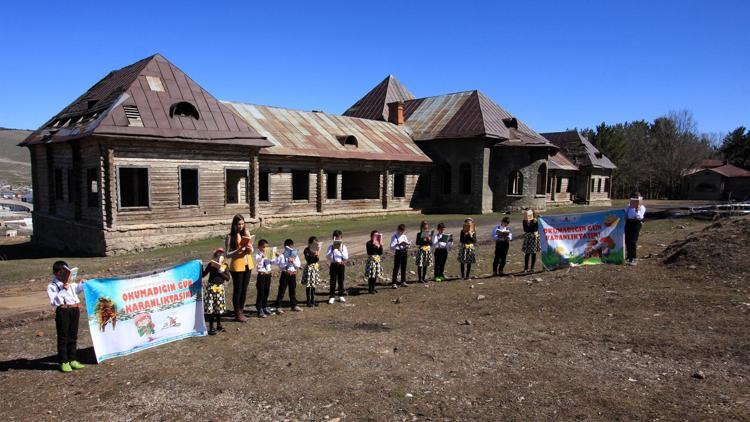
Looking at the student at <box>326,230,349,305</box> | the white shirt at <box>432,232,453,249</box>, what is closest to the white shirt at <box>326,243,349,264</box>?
the student at <box>326,230,349,305</box>

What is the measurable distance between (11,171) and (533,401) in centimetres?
14734

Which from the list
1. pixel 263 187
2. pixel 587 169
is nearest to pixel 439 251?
pixel 263 187

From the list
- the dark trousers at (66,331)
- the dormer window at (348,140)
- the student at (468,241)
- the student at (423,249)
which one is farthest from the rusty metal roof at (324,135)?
the dark trousers at (66,331)

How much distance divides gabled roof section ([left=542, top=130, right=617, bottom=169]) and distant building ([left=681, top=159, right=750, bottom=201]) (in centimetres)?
1648

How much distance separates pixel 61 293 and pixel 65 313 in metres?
0.29

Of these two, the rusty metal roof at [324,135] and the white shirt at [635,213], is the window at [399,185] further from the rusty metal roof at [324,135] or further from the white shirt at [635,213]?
the white shirt at [635,213]

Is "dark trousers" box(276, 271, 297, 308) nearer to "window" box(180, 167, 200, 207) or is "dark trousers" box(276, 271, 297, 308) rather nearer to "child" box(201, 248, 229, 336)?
"child" box(201, 248, 229, 336)

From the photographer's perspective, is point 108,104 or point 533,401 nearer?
point 533,401

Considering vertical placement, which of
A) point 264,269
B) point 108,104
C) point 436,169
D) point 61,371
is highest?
point 108,104

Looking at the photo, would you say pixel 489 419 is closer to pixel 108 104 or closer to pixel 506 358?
pixel 506 358

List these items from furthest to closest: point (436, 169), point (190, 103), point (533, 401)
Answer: point (436, 169), point (190, 103), point (533, 401)

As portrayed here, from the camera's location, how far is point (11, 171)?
119938mm

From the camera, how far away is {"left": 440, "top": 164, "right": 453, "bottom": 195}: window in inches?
1317

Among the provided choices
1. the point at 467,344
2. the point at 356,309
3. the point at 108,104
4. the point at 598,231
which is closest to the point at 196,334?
the point at 356,309
